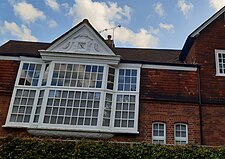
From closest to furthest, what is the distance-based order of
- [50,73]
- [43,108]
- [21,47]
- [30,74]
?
[43,108]
[50,73]
[30,74]
[21,47]

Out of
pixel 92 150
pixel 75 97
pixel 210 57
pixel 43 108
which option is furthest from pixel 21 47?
pixel 210 57

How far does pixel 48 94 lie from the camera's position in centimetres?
1360

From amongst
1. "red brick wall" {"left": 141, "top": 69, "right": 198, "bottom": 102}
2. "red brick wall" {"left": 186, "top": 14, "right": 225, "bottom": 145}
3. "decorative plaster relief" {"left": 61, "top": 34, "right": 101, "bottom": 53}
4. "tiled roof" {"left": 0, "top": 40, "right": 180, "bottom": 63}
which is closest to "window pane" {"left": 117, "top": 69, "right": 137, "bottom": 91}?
"red brick wall" {"left": 141, "top": 69, "right": 198, "bottom": 102}

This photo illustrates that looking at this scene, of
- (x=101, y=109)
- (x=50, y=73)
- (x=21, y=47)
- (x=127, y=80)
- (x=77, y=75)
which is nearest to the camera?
(x=101, y=109)

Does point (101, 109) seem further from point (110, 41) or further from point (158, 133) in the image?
point (110, 41)

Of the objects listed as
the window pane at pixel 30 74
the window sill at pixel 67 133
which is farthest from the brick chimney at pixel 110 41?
the window sill at pixel 67 133

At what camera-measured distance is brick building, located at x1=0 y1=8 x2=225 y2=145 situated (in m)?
13.2

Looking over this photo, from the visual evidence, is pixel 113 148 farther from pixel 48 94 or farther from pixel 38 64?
pixel 38 64

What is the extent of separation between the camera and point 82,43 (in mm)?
14836

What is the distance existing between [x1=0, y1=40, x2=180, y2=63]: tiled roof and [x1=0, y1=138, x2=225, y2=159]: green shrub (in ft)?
26.7

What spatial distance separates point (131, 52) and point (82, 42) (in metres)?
5.94

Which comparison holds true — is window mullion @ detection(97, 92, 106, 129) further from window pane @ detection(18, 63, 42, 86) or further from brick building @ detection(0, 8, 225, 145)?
window pane @ detection(18, 63, 42, 86)

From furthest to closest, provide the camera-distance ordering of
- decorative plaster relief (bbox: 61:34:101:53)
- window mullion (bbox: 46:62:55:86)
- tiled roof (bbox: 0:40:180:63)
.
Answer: tiled roof (bbox: 0:40:180:63), decorative plaster relief (bbox: 61:34:101:53), window mullion (bbox: 46:62:55:86)

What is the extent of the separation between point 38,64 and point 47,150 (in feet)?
19.6
